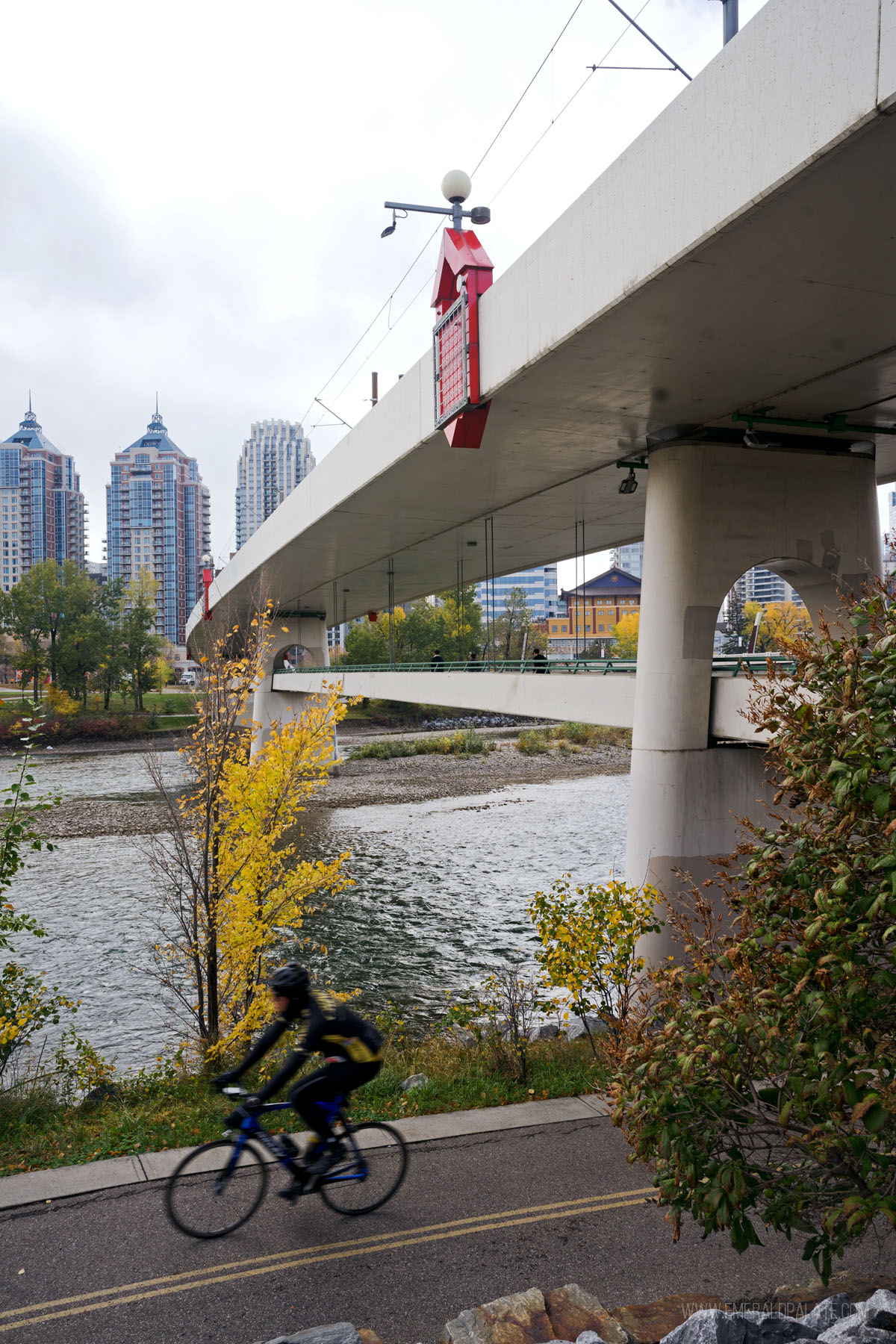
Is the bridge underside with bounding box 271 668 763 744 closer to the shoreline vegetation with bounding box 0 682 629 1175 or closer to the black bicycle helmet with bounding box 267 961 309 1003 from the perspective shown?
the shoreline vegetation with bounding box 0 682 629 1175

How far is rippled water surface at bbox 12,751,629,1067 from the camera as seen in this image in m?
13.9

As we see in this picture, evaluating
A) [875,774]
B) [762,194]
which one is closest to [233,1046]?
[875,774]

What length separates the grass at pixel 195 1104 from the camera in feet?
20.2

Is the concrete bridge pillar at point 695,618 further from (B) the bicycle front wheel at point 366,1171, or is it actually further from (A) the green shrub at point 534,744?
(A) the green shrub at point 534,744

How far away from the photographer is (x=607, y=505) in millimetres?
18562

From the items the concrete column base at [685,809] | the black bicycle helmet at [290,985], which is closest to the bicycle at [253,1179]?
the black bicycle helmet at [290,985]

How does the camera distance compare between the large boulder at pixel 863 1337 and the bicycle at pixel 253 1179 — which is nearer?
the large boulder at pixel 863 1337

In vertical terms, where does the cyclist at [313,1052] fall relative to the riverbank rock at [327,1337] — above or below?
above

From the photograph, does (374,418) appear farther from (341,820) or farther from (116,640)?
(116,640)

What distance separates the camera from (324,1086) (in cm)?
503

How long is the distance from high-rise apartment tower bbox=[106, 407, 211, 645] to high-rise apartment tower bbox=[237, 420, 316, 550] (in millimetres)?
8096

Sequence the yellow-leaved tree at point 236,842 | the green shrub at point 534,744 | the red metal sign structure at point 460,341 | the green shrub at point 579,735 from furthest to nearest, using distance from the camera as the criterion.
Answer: the green shrub at point 579,735, the green shrub at point 534,744, the red metal sign structure at point 460,341, the yellow-leaved tree at point 236,842

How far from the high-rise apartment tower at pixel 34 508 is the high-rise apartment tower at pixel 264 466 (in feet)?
82.7

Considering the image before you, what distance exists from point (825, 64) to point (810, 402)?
606 cm
